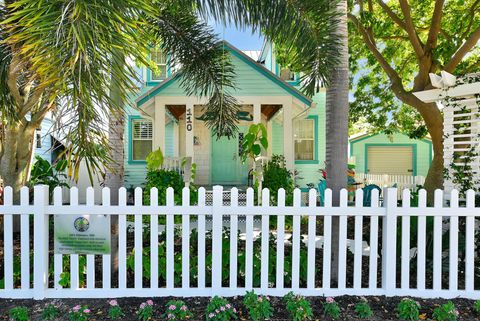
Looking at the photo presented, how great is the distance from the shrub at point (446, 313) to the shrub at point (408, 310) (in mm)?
144

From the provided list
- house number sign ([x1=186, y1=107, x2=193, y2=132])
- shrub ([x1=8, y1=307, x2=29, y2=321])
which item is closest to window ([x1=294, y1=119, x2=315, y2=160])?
house number sign ([x1=186, y1=107, x2=193, y2=132])

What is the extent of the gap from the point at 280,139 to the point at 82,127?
9.55 meters

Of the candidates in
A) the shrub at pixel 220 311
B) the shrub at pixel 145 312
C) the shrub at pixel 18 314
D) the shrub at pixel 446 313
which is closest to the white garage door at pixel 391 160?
the shrub at pixel 446 313

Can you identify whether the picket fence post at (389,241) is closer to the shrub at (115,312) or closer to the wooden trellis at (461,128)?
the wooden trellis at (461,128)

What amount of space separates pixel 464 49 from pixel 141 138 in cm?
977

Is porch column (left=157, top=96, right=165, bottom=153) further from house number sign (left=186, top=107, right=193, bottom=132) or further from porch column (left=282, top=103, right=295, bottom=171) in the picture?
porch column (left=282, top=103, right=295, bottom=171)

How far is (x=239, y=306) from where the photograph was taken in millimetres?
3047

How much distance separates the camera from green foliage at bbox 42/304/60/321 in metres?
2.81

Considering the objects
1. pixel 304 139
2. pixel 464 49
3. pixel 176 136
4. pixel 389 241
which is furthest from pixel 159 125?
pixel 464 49

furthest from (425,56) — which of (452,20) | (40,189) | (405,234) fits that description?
(40,189)

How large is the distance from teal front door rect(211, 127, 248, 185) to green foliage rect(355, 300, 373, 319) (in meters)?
8.44

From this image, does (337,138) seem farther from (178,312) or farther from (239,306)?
(178,312)

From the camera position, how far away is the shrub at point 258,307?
110 inches

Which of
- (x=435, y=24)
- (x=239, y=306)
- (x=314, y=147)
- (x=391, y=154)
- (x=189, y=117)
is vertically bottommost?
(x=239, y=306)
